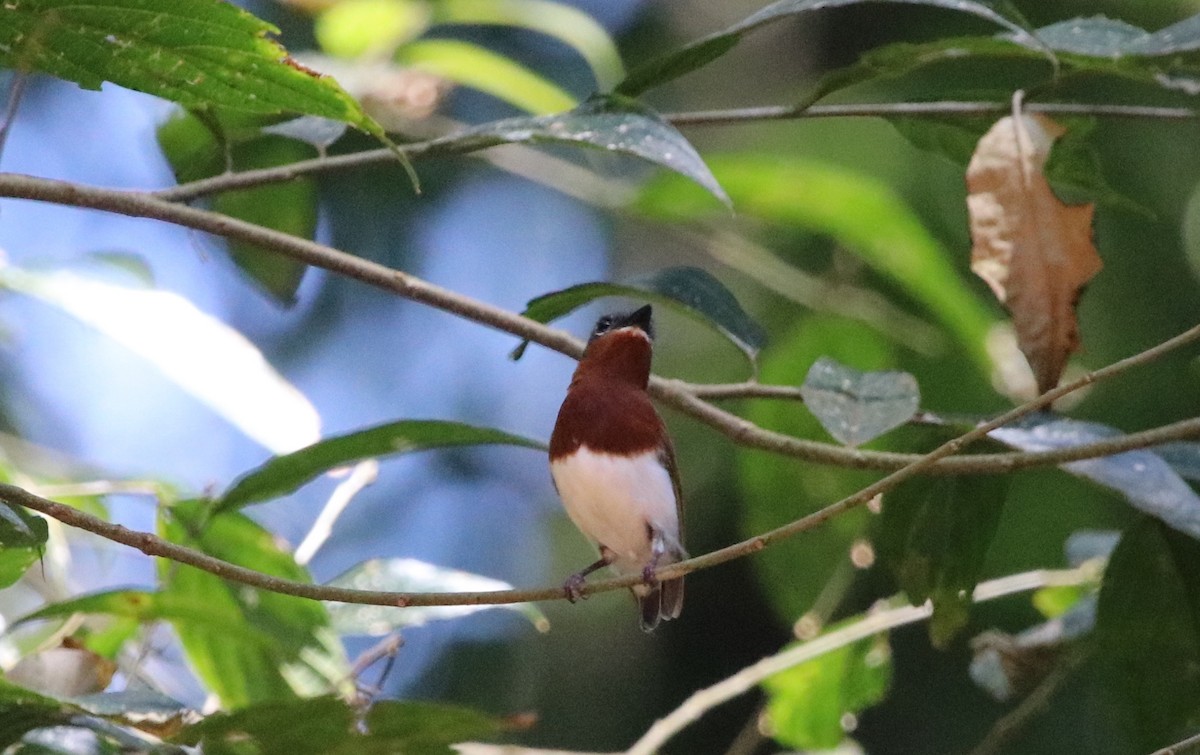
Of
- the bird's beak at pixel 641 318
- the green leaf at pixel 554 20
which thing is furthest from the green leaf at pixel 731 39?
the green leaf at pixel 554 20

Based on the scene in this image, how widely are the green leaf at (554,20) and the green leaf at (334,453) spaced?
937 millimetres

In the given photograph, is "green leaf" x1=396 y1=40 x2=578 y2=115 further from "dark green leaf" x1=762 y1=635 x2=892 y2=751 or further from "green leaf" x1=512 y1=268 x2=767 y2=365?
"dark green leaf" x1=762 y1=635 x2=892 y2=751

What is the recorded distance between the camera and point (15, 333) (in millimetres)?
2646

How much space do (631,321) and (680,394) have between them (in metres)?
0.66

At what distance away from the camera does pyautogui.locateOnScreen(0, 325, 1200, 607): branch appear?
117cm

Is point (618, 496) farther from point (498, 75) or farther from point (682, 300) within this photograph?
point (498, 75)

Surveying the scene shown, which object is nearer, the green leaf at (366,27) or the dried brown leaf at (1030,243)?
the dried brown leaf at (1030,243)

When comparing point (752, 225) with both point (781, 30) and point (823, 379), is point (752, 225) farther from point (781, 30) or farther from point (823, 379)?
point (823, 379)

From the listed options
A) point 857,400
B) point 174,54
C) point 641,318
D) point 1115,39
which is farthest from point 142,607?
point 1115,39

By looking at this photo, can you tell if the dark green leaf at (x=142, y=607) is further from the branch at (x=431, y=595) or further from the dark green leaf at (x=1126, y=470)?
the dark green leaf at (x=1126, y=470)

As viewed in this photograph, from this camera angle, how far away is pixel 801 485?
2.35m

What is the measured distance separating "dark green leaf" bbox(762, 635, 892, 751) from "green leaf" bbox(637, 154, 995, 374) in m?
0.68

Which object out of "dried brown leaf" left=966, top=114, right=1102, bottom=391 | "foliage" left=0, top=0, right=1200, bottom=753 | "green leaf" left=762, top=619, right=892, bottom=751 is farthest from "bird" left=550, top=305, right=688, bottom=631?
"dried brown leaf" left=966, top=114, right=1102, bottom=391

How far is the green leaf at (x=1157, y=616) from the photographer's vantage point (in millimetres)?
1807
